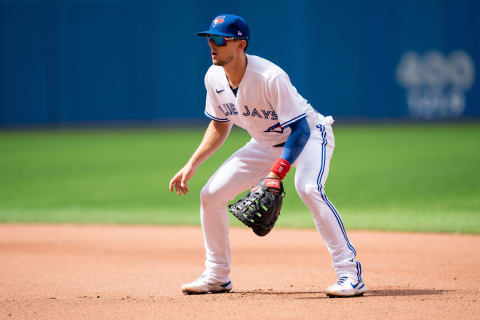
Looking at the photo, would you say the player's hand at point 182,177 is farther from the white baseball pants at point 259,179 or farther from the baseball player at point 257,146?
the white baseball pants at point 259,179

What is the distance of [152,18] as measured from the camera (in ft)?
73.8

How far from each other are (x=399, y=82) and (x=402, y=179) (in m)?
9.64

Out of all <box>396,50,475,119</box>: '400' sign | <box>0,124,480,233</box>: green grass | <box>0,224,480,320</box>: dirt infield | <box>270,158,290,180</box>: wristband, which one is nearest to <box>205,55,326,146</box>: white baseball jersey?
<box>270,158,290,180</box>: wristband

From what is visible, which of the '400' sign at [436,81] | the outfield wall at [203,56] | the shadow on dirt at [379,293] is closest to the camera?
the shadow on dirt at [379,293]

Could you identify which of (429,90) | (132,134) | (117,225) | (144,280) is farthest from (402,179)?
(132,134)

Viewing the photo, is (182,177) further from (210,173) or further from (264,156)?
(210,173)

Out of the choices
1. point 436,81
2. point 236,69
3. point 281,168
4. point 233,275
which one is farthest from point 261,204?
point 436,81

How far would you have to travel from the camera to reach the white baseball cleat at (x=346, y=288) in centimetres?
462

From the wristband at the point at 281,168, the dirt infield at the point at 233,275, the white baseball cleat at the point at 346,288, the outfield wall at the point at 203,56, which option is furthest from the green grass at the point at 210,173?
the wristband at the point at 281,168

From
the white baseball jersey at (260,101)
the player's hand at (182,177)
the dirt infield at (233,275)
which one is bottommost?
the dirt infield at (233,275)

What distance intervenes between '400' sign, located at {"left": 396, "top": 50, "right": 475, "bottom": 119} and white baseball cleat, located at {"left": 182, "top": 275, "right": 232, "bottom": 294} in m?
16.1

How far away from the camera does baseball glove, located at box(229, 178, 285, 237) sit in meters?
4.51

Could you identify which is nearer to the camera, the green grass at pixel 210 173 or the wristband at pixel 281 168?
the wristband at pixel 281 168

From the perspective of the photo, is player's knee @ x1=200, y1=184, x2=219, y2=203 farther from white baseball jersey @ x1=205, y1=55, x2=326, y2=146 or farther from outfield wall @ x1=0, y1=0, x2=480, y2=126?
outfield wall @ x1=0, y1=0, x2=480, y2=126
